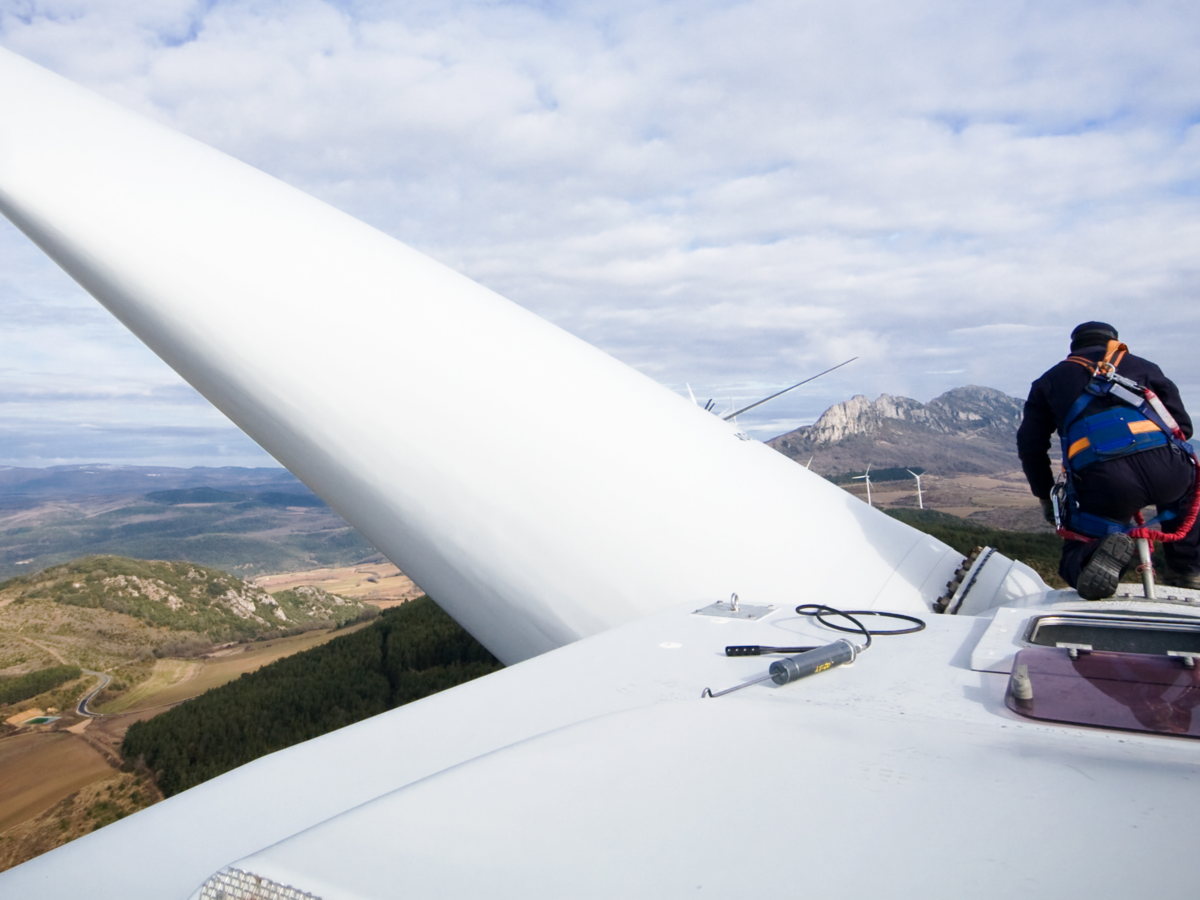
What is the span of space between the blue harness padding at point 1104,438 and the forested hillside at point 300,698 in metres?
5.41

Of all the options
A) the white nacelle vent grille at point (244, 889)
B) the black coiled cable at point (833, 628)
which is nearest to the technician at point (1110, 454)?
the black coiled cable at point (833, 628)

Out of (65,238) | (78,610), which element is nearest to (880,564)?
(65,238)

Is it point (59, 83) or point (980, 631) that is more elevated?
point (59, 83)

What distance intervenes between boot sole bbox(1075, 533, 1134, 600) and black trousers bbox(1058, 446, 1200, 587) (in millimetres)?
145

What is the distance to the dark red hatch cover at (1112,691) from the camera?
1697mm

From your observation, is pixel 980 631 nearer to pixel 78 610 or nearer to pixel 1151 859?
pixel 1151 859

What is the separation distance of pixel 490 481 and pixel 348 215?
1804 millimetres

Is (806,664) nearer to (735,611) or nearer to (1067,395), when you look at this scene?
(735,611)

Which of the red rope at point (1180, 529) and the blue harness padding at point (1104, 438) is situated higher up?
the blue harness padding at point (1104, 438)

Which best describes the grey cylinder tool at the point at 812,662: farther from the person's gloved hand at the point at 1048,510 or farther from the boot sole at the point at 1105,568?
the person's gloved hand at the point at 1048,510

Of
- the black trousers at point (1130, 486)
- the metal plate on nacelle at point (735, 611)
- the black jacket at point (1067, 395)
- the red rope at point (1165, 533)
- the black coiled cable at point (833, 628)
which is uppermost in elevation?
the black jacket at point (1067, 395)

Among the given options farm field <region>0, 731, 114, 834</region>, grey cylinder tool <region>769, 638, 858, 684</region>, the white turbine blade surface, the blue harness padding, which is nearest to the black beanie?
the blue harness padding

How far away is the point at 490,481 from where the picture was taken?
3.49 meters

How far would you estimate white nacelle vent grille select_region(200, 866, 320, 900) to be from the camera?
1120 millimetres
